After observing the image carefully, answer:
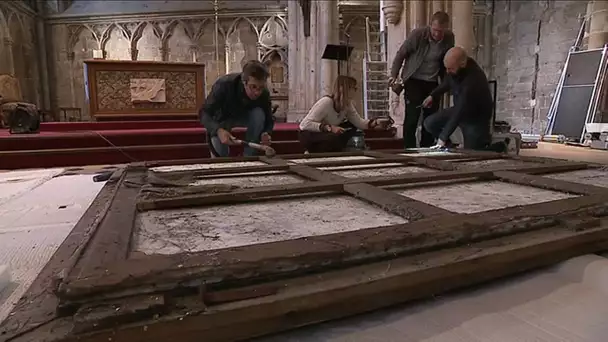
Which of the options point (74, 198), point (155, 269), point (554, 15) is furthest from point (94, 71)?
point (554, 15)

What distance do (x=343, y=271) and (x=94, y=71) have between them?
21.8 ft

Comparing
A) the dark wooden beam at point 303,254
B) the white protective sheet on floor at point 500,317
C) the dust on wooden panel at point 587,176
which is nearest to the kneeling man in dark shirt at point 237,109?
the dust on wooden panel at point 587,176

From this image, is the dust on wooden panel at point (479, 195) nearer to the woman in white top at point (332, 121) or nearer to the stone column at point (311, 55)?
the woman in white top at point (332, 121)

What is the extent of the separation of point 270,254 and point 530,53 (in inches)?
434

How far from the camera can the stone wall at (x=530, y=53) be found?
9.27 m

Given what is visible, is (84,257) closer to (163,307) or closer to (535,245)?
(163,307)

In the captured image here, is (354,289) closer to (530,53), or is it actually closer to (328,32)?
(328,32)

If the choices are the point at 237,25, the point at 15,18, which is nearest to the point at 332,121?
the point at 237,25

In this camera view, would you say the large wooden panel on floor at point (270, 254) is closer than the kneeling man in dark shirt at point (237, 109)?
Yes

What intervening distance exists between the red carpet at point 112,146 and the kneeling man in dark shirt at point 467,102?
5.15 ft

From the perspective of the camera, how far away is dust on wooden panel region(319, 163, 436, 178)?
2.22 metres

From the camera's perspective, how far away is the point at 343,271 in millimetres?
914

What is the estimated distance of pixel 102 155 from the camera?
446cm

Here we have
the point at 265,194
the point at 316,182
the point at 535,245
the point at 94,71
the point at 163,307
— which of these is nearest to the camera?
the point at 163,307
